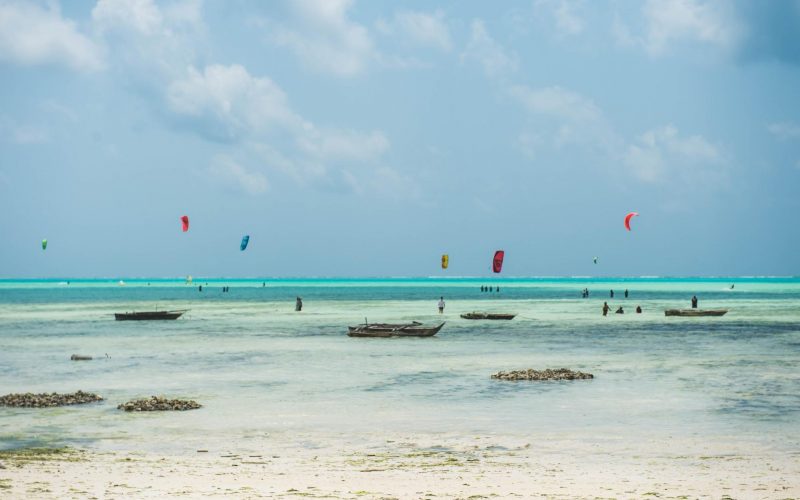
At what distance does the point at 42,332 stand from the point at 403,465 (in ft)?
144

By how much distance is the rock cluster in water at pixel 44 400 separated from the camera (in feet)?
68.7

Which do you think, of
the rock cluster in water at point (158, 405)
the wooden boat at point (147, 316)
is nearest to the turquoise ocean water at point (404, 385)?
the rock cluster in water at point (158, 405)

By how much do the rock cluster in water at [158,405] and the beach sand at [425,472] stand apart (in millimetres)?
4776

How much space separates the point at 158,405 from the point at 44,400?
3.09 metres

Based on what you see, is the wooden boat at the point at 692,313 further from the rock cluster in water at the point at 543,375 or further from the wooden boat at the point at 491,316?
the rock cluster in water at the point at 543,375

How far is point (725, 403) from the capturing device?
2142 centimetres

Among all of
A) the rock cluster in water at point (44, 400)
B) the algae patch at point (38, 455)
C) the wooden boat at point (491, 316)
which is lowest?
the algae patch at point (38, 455)

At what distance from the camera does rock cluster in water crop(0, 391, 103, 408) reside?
20.9m

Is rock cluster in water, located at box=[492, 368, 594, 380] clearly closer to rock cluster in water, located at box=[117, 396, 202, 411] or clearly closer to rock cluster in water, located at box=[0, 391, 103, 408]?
rock cluster in water, located at box=[117, 396, 202, 411]

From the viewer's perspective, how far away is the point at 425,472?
44.3ft

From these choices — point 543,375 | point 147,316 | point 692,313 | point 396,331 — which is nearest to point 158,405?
point 543,375

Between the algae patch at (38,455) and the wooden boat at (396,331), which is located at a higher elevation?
the wooden boat at (396,331)

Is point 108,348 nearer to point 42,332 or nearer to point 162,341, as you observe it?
point 162,341

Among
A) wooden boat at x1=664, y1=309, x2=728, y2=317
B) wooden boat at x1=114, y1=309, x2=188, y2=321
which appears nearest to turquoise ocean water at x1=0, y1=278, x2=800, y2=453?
wooden boat at x1=114, y1=309, x2=188, y2=321
